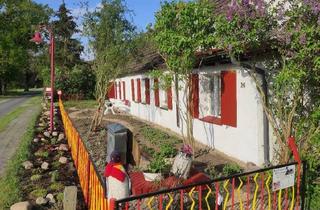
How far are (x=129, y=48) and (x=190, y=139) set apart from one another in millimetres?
7739

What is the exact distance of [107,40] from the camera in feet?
55.4

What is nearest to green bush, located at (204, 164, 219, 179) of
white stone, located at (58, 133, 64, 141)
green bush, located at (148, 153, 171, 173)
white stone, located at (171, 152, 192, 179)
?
green bush, located at (148, 153, 171, 173)

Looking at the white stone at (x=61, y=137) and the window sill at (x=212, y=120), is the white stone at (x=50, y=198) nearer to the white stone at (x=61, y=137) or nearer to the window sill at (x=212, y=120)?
the window sill at (x=212, y=120)

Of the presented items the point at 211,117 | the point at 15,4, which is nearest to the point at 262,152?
the point at 211,117

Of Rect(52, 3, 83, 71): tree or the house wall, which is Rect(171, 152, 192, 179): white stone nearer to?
the house wall

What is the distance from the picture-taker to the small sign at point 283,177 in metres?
5.39

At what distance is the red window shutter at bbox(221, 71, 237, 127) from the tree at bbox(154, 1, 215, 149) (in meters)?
1.19

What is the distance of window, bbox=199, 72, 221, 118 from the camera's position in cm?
1188

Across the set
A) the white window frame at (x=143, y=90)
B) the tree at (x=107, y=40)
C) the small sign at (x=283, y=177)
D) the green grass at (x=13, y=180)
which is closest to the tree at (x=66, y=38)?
the white window frame at (x=143, y=90)

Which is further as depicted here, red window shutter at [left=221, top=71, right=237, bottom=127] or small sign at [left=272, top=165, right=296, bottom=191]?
red window shutter at [left=221, top=71, right=237, bottom=127]

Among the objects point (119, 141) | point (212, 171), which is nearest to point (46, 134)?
point (119, 141)

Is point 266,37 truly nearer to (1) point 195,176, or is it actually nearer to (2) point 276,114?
(2) point 276,114

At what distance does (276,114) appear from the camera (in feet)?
27.7

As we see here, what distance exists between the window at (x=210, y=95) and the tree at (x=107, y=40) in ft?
16.8
